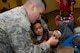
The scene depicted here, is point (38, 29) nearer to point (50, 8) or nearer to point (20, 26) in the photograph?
point (20, 26)

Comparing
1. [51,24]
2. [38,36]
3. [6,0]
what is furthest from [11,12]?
[6,0]

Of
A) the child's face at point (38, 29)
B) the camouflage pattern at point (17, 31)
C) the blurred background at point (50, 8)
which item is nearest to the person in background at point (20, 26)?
the camouflage pattern at point (17, 31)

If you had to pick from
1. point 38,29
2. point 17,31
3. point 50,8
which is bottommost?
point 50,8

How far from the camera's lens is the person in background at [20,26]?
1.16 m

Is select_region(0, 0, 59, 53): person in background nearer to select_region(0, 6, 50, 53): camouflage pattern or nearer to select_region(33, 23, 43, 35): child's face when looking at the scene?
select_region(0, 6, 50, 53): camouflage pattern

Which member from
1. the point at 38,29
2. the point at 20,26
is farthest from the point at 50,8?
the point at 20,26

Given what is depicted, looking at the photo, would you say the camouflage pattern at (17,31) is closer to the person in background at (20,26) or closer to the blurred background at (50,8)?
the person in background at (20,26)

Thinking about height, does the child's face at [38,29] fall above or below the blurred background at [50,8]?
above

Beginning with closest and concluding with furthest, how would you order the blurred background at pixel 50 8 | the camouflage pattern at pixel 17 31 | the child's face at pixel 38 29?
1. the camouflage pattern at pixel 17 31
2. the child's face at pixel 38 29
3. the blurred background at pixel 50 8

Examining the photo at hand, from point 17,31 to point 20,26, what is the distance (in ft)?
0.12

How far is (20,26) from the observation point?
116 centimetres

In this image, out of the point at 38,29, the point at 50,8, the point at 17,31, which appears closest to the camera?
the point at 17,31

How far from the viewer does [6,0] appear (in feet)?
15.0

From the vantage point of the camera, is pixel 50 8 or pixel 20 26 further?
pixel 50 8
